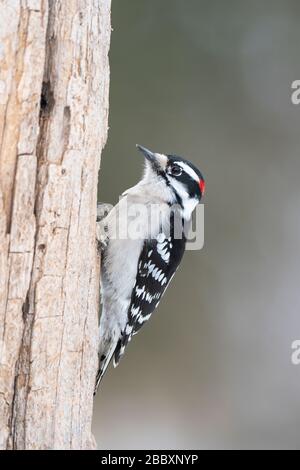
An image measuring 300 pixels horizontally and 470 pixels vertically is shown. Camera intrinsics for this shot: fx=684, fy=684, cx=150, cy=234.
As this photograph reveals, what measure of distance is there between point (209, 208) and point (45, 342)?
10.4 feet

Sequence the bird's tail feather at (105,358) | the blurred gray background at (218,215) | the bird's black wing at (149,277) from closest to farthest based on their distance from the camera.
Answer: the bird's tail feather at (105,358)
the bird's black wing at (149,277)
the blurred gray background at (218,215)

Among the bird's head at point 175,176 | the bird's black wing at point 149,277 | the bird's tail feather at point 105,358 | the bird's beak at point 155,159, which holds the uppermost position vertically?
the bird's beak at point 155,159

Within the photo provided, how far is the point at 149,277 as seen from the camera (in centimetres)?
345

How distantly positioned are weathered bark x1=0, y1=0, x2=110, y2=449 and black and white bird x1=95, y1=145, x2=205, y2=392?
66 centimetres

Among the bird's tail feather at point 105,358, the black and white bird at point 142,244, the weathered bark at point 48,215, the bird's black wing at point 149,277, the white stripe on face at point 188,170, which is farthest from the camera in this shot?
the white stripe on face at point 188,170

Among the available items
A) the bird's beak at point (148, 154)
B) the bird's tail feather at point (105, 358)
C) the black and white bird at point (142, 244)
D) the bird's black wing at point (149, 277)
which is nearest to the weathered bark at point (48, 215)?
the bird's tail feather at point (105, 358)

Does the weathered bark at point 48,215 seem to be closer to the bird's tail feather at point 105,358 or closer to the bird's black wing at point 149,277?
the bird's tail feather at point 105,358

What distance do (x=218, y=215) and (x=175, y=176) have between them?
6.27 feet

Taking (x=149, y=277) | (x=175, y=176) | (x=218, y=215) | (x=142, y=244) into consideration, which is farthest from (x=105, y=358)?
(x=218, y=215)

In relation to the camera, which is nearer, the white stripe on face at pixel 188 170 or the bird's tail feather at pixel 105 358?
the bird's tail feather at pixel 105 358

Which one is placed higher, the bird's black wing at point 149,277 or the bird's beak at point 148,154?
the bird's beak at point 148,154

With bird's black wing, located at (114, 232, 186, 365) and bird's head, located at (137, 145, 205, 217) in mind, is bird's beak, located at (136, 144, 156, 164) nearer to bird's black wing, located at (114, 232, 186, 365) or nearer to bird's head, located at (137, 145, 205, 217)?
bird's head, located at (137, 145, 205, 217)

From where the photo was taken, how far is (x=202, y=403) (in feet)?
16.5

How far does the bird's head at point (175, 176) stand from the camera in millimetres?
3523
